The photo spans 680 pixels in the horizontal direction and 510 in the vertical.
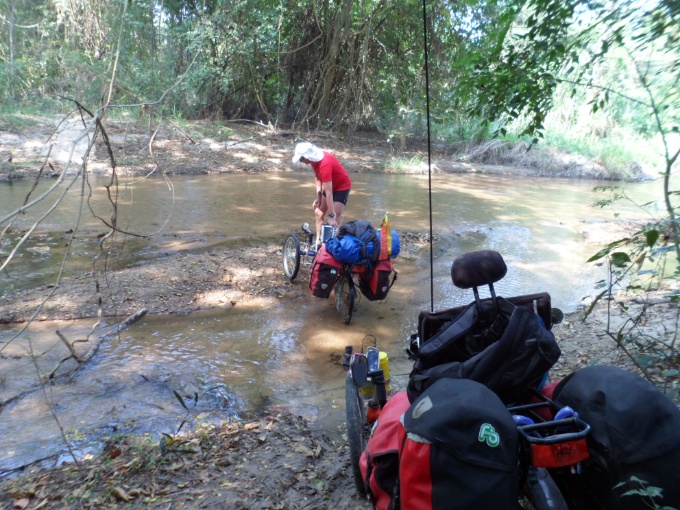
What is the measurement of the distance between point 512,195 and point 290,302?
11582 mm

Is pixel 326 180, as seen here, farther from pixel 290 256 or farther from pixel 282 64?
pixel 282 64

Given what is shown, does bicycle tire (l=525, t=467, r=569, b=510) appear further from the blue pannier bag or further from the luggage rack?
the blue pannier bag

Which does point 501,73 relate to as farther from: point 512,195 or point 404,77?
point 404,77

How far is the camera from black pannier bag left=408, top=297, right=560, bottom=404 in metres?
2.10

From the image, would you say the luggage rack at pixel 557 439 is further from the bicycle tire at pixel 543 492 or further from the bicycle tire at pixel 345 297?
the bicycle tire at pixel 345 297

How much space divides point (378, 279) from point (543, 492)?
394 cm

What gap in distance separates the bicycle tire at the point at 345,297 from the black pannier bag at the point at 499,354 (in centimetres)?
362

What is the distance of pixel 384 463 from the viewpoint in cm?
209

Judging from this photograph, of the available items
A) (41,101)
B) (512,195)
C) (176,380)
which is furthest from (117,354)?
(41,101)

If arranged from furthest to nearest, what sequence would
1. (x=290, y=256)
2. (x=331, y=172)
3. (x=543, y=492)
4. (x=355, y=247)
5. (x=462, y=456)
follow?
(x=290, y=256) < (x=331, y=172) < (x=355, y=247) < (x=543, y=492) < (x=462, y=456)

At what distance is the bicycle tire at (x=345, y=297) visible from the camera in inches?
239

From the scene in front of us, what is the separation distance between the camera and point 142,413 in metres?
4.00

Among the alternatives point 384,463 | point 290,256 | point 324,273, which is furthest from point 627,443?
point 290,256

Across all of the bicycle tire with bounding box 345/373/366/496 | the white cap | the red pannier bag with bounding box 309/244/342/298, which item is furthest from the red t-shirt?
the bicycle tire with bounding box 345/373/366/496
